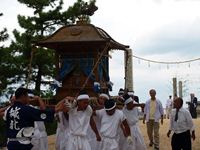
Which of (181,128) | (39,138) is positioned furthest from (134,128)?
(39,138)

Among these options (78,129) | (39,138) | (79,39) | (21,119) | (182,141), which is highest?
(79,39)

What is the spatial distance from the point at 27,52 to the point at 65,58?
11111 mm

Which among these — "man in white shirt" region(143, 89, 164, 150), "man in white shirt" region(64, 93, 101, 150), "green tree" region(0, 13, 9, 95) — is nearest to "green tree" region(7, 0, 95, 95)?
"green tree" region(0, 13, 9, 95)

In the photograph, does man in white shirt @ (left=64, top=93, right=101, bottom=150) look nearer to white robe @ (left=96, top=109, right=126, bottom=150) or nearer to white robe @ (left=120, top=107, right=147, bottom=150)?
white robe @ (left=96, top=109, right=126, bottom=150)

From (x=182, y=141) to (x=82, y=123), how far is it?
9.95 feet

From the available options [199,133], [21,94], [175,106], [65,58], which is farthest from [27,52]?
[21,94]

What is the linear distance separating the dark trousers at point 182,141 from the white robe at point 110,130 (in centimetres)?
178

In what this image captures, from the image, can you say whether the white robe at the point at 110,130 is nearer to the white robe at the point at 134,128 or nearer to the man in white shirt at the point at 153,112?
the white robe at the point at 134,128

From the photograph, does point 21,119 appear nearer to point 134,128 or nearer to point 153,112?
point 134,128

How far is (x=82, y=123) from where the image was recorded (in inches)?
415

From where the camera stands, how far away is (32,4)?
25781 mm

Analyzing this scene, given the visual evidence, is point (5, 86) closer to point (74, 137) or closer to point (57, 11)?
point (57, 11)

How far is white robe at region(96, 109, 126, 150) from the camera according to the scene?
37.2ft

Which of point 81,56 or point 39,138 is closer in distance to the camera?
point 39,138
